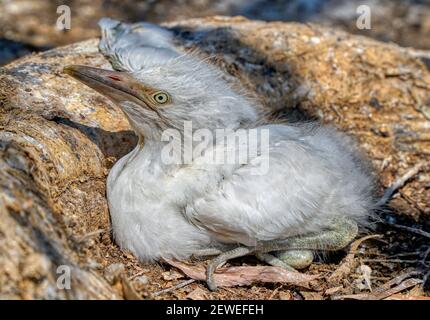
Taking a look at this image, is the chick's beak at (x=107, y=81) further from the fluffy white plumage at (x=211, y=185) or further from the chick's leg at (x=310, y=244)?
the chick's leg at (x=310, y=244)

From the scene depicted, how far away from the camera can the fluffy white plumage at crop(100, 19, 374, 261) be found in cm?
296

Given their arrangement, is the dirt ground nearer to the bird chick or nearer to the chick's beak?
the bird chick

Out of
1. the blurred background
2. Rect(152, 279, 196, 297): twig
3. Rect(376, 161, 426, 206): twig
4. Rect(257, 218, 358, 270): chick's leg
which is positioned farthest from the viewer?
the blurred background

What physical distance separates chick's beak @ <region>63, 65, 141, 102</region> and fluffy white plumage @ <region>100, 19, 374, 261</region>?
0.18 feet

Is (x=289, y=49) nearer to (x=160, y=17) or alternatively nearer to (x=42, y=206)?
(x=42, y=206)

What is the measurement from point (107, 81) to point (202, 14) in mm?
4406

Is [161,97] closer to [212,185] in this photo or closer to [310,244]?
[212,185]

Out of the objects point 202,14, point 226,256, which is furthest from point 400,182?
point 202,14

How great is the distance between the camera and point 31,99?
351 centimetres

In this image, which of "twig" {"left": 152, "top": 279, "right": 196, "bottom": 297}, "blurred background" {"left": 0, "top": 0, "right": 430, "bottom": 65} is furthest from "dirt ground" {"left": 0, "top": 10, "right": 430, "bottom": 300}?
"blurred background" {"left": 0, "top": 0, "right": 430, "bottom": 65}

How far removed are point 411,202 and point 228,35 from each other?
63.8 inches

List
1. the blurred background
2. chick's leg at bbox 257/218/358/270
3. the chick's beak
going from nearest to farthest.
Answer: the chick's beak
chick's leg at bbox 257/218/358/270
the blurred background

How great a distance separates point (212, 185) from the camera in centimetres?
299
